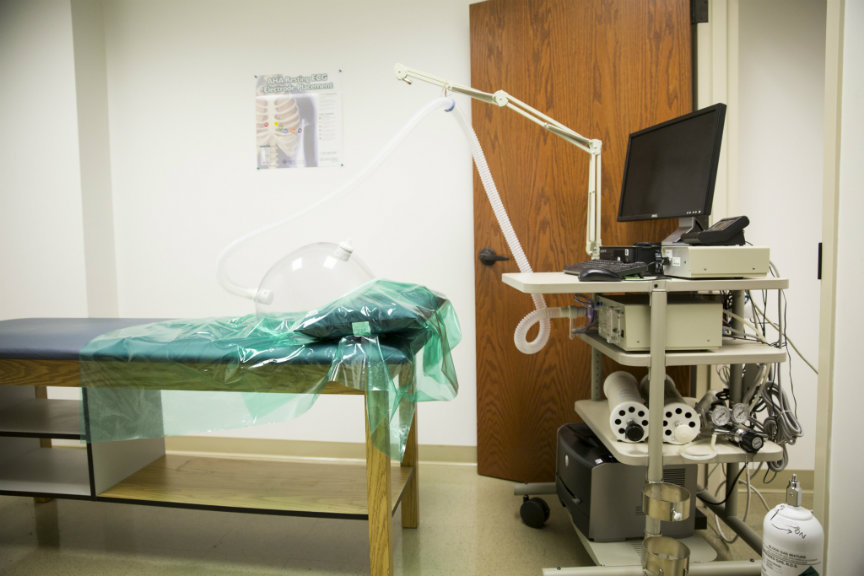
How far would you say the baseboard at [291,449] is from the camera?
7.59ft

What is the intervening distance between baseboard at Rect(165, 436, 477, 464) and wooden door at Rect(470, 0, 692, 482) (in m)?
0.18

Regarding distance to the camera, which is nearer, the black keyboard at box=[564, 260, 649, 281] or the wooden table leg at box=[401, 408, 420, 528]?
the black keyboard at box=[564, 260, 649, 281]

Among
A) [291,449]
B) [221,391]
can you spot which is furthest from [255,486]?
[291,449]

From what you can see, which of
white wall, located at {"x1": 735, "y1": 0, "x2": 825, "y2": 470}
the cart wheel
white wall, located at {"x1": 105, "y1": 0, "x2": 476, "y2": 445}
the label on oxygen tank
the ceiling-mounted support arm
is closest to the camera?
the label on oxygen tank

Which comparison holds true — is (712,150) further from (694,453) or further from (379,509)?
(379,509)

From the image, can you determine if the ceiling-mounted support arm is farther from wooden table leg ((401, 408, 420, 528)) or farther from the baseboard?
the baseboard

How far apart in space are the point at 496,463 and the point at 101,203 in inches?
84.7

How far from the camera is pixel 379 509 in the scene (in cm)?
131

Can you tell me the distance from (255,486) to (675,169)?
1590 millimetres

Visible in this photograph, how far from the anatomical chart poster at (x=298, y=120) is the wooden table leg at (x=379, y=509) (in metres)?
1.41

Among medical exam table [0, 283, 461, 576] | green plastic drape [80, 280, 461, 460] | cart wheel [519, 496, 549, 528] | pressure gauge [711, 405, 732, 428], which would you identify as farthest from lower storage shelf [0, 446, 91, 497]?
pressure gauge [711, 405, 732, 428]

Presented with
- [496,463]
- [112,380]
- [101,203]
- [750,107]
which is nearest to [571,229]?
[750,107]

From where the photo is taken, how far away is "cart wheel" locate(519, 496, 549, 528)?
176 centimetres

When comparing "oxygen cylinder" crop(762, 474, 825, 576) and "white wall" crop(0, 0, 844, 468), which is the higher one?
"white wall" crop(0, 0, 844, 468)
